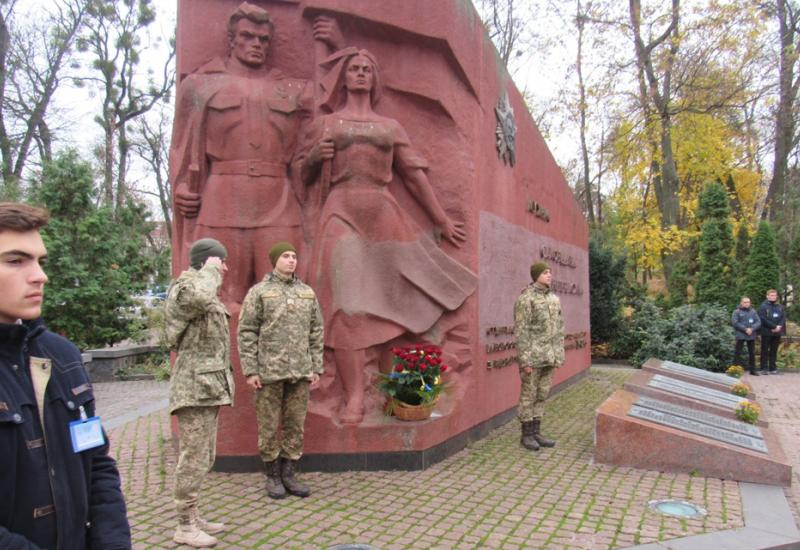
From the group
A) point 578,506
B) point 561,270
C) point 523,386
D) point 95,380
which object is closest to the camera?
point 578,506

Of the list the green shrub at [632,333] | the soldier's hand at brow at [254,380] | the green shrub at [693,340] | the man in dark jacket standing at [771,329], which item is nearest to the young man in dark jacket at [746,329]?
the green shrub at [693,340]

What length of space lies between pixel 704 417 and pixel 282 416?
420 centimetres

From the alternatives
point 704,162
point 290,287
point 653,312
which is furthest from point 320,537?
point 704,162

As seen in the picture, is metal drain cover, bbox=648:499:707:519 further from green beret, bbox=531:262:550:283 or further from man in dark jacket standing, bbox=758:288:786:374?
man in dark jacket standing, bbox=758:288:786:374

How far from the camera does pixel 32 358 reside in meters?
1.73

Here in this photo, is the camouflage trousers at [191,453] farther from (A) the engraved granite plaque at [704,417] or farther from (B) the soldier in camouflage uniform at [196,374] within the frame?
(A) the engraved granite plaque at [704,417]

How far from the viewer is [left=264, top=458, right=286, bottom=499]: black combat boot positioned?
4773 millimetres

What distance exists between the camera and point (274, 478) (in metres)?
4.88

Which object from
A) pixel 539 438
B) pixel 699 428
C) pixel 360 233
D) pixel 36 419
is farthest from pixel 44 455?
pixel 699 428

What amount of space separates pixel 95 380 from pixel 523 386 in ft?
28.8

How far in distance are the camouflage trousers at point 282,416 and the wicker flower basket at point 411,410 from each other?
3.32ft

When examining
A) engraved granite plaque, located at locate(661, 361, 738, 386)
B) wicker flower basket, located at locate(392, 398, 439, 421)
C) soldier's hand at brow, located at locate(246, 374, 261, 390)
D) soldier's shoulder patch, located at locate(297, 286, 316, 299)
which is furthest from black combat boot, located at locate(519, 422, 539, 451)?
engraved granite plaque, located at locate(661, 361, 738, 386)

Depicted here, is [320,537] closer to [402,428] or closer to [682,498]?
[402,428]

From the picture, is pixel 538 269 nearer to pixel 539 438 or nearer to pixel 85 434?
pixel 539 438
